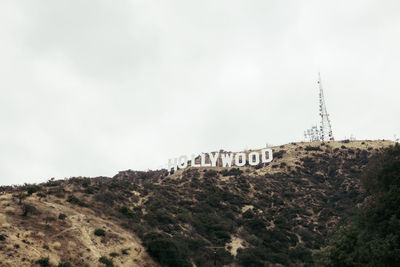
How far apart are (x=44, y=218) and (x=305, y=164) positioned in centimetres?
6633

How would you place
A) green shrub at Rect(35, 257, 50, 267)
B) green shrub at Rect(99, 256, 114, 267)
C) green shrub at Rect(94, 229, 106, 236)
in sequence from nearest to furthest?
green shrub at Rect(35, 257, 50, 267) < green shrub at Rect(99, 256, 114, 267) < green shrub at Rect(94, 229, 106, 236)

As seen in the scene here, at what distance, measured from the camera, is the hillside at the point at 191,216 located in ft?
90.0

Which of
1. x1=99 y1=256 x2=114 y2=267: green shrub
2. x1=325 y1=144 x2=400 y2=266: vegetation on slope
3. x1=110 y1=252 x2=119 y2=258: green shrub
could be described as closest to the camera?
x1=325 y1=144 x2=400 y2=266: vegetation on slope

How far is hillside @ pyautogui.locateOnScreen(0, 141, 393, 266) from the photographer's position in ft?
90.0

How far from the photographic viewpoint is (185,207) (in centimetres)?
5194

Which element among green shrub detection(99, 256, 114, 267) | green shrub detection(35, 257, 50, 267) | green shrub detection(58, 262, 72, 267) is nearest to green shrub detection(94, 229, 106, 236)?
green shrub detection(99, 256, 114, 267)

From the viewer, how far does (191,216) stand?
1873 inches

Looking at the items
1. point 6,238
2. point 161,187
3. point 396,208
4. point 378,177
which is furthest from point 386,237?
point 161,187

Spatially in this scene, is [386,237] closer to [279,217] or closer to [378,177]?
[378,177]

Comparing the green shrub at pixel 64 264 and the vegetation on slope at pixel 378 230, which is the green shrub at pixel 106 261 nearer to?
the green shrub at pixel 64 264

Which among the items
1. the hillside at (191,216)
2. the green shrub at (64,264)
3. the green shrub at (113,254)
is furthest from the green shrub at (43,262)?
the green shrub at (113,254)

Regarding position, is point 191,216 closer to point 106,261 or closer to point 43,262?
point 106,261

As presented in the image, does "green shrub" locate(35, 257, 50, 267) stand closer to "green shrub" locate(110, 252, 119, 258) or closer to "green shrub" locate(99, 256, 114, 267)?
"green shrub" locate(99, 256, 114, 267)

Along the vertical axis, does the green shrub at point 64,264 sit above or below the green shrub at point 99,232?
below
